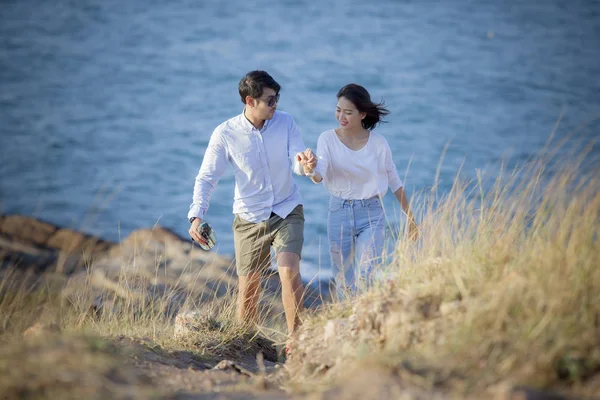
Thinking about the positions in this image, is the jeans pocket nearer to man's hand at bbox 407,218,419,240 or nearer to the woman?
the woman

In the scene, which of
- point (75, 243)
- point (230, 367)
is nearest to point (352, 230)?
point (230, 367)

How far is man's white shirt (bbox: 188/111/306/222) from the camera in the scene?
19.0 ft

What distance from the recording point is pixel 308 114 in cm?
2631

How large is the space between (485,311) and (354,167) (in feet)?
8.53

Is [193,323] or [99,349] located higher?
[99,349]

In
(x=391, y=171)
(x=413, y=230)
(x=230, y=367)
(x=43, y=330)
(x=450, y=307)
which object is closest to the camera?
(x=450, y=307)

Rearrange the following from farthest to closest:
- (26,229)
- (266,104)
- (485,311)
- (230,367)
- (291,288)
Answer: (26,229)
(266,104)
(291,288)
(230,367)
(485,311)

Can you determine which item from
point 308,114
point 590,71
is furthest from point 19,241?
point 590,71

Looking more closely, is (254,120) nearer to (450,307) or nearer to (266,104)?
(266,104)

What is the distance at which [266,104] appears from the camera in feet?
18.5

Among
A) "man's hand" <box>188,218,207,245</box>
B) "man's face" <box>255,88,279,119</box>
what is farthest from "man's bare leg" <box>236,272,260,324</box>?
"man's face" <box>255,88,279,119</box>

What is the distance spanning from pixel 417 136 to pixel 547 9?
13.2 meters

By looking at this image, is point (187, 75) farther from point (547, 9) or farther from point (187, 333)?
point (187, 333)

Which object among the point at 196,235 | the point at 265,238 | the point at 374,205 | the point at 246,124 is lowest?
the point at 265,238
